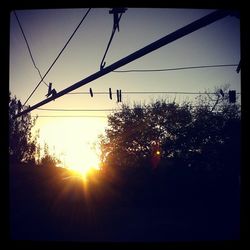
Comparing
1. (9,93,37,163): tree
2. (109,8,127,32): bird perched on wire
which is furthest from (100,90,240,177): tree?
(109,8,127,32): bird perched on wire

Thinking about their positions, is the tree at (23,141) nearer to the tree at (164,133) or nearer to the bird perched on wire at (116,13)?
the tree at (164,133)

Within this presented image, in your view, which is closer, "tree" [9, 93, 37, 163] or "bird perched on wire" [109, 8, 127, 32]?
"bird perched on wire" [109, 8, 127, 32]

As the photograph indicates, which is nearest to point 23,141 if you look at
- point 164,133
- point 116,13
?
point 164,133

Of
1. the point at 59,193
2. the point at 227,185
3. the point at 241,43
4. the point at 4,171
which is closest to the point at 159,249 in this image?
the point at 4,171

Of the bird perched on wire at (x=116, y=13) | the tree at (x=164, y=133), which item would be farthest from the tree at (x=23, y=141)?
the bird perched on wire at (x=116, y=13)

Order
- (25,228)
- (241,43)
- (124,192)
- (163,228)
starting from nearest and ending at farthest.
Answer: (241,43) → (25,228) → (163,228) → (124,192)

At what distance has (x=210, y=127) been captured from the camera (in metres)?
36.6

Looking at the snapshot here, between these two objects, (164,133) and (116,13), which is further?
(164,133)

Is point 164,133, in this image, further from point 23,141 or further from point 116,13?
point 116,13

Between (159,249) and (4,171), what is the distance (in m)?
1.07

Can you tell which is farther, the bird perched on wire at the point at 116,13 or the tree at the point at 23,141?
the tree at the point at 23,141

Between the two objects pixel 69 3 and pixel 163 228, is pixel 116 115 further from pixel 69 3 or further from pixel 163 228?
pixel 69 3

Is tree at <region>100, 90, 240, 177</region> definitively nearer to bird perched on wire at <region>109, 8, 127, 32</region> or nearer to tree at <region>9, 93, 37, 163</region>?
tree at <region>9, 93, 37, 163</region>

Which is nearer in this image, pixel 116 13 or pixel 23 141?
pixel 116 13
